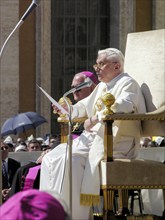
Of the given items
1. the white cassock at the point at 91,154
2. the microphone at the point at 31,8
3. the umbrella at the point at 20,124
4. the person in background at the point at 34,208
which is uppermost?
the microphone at the point at 31,8

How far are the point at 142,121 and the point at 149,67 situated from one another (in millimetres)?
490

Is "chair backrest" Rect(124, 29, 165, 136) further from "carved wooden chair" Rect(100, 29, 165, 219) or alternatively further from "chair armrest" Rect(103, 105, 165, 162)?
"chair armrest" Rect(103, 105, 165, 162)

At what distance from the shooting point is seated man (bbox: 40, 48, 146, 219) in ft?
22.1

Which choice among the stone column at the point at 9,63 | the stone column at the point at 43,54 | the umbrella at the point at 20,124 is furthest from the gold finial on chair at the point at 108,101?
the stone column at the point at 43,54

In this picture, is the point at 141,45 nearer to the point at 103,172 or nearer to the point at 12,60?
the point at 103,172

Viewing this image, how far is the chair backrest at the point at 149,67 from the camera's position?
7225 mm

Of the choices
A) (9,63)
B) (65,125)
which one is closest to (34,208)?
(65,125)

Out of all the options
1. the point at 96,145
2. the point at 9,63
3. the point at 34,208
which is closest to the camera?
the point at 34,208

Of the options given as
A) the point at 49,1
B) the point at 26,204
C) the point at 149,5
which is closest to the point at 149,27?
the point at 149,5

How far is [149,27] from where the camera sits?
22.9 m

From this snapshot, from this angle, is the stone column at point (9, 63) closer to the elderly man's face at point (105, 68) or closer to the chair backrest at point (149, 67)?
the chair backrest at point (149, 67)

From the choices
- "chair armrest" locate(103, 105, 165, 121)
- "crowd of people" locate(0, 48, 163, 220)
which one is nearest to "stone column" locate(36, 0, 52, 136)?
"crowd of people" locate(0, 48, 163, 220)

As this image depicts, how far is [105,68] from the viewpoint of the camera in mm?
7164

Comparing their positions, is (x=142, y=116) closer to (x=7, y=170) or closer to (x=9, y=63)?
Result: (x=7, y=170)
